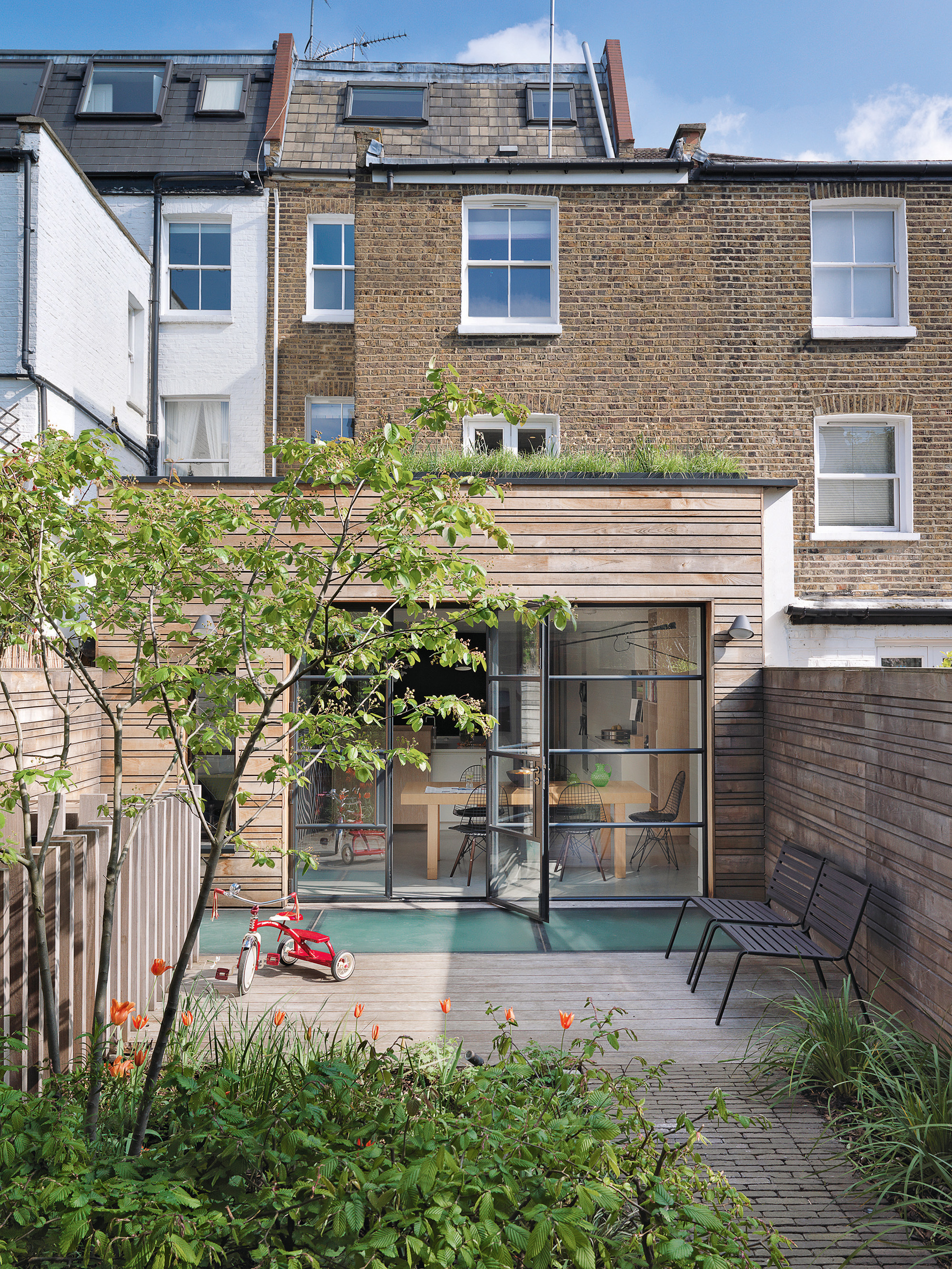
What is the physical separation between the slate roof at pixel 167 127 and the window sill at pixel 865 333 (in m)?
8.25

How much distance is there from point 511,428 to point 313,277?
468 centimetres

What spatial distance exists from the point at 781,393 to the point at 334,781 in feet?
22.7

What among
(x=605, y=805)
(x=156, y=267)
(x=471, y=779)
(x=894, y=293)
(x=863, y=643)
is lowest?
(x=605, y=805)

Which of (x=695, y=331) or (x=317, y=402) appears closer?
(x=695, y=331)

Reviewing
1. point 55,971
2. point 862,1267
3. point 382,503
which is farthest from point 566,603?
point 55,971

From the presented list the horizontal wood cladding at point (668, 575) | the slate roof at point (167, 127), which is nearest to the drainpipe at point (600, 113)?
the slate roof at point (167, 127)

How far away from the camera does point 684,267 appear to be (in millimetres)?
9648

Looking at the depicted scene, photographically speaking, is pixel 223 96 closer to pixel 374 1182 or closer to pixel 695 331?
pixel 695 331

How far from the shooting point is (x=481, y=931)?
21.7ft

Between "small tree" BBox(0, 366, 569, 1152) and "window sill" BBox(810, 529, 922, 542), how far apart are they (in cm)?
783

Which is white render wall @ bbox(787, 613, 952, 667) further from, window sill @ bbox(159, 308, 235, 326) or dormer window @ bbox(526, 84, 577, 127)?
dormer window @ bbox(526, 84, 577, 127)

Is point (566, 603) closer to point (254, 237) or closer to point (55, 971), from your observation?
point (55, 971)

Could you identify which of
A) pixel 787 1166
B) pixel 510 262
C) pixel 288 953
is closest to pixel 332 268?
pixel 510 262

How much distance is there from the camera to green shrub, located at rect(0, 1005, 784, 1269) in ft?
5.40
